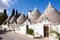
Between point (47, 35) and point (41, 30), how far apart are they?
3.66 ft

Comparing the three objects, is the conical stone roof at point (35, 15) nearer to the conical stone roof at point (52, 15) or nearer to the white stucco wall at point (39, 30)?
the conical stone roof at point (52, 15)

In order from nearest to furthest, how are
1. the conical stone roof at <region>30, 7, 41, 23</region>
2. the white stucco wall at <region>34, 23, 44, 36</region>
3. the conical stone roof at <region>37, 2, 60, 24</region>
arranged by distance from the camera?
the white stucco wall at <region>34, 23, 44, 36</region>
the conical stone roof at <region>37, 2, 60, 24</region>
the conical stone roof at <region>30, 7, 41, 23</region>

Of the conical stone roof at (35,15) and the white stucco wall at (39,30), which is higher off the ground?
the conical stone roof at (35,15)

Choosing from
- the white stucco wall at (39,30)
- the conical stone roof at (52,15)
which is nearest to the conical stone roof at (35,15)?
the conical stone roof at (52,15)

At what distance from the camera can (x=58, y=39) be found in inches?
441

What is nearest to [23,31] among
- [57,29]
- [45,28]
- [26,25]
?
[26,25]

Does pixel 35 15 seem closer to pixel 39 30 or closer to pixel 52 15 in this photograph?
pixel 52 15

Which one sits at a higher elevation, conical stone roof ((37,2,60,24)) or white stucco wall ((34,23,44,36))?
conical stone roof ((37,2,60,24))

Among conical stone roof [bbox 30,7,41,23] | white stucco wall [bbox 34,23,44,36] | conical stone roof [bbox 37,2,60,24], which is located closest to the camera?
white stucco wall [bbox 34,23,44,36]

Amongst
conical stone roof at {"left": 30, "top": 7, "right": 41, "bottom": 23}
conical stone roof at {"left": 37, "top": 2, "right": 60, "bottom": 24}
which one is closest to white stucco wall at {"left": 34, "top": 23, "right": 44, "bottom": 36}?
conical stone roof at {"left": 37, "top": 2, "right": 60, "bottom": 24}

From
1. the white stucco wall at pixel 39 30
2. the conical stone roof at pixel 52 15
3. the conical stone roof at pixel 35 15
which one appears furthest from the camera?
the conical stone roof at pixel 35 15

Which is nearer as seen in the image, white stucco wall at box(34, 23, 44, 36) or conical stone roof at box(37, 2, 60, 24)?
white stucco wall at box(34, 23, 44, 36)

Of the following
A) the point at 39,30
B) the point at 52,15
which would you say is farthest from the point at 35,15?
the point at 39,30

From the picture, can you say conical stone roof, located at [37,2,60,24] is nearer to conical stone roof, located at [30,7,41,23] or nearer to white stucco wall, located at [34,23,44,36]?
white stucco wall, located at [34,23,44,36]
